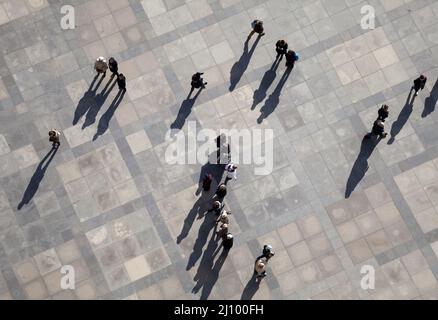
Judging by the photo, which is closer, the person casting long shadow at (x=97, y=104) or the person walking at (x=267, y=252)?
the person walking at (x=267, y=252)

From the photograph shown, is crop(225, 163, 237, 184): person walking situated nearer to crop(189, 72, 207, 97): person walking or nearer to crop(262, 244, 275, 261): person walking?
crop(262, 244, 275, 261): person walking

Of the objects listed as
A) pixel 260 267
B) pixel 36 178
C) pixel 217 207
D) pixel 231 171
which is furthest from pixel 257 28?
pixel 36 178

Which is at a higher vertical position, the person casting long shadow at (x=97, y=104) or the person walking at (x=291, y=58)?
the person casting long shadow at (x=97, y=104)

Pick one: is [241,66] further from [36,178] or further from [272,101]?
[36,178]

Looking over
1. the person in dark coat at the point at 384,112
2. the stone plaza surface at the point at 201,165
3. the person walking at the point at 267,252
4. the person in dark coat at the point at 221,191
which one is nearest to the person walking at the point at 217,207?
the person in dark coat at the point at 221,191

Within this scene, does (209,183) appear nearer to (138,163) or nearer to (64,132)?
(138,163)

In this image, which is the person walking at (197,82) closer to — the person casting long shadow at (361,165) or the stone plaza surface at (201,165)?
the stone plaza surface at (201,165)

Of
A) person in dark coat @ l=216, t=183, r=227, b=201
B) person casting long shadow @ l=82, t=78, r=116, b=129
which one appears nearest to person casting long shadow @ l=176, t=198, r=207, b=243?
person in dark coat @ l=216, t=183, r=227, b=201
